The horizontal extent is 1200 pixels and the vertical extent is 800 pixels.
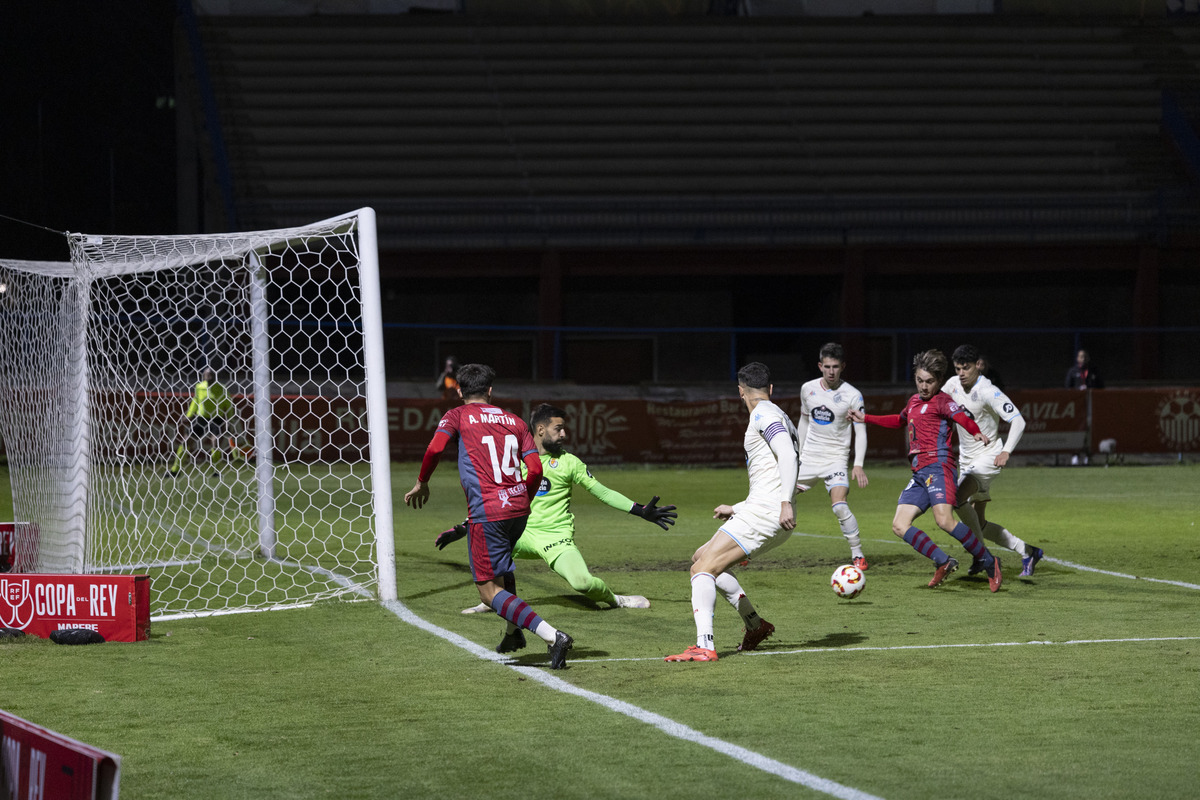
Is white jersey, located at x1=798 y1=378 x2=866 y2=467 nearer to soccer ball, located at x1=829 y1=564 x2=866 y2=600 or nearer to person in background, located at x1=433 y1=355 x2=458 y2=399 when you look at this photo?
soccer ball, located at x1=829 y1=564 x2=866 y2=600

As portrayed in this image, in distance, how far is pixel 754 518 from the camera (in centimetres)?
735

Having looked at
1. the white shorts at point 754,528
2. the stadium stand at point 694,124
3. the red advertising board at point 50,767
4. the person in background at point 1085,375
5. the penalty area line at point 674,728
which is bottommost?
the penalty area line at point 674,728

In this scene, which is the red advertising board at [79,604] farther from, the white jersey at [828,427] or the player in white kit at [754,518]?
the white jersey at [828,427]

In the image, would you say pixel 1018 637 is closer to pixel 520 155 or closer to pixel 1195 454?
pixel 1195 454

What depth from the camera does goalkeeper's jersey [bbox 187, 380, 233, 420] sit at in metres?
17.0

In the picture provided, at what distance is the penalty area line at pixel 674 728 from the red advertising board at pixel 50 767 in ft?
8.37

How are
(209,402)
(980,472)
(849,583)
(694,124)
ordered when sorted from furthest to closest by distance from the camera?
(694,124) → (209,402) → (980,472) → (849,583)

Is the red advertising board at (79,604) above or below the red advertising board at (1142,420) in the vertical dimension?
below

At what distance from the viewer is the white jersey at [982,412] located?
35.3 feet

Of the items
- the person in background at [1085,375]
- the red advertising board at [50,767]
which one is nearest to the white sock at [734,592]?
the red advertising board at [50,767]

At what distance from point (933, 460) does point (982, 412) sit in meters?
0.86

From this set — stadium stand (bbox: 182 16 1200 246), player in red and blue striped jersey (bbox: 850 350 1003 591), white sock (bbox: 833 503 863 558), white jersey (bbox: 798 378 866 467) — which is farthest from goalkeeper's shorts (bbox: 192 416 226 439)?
stadium stand (bbox: 182 16 1200 246)

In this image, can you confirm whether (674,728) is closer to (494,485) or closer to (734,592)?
(734,592)

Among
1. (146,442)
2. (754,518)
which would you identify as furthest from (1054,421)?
(754,518)
